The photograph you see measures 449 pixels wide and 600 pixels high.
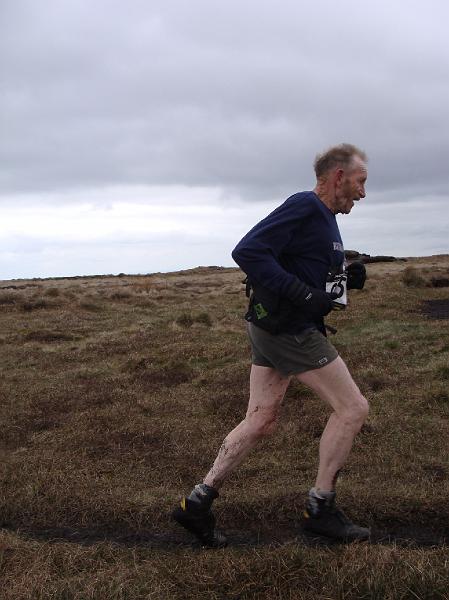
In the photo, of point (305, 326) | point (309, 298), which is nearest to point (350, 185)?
point (309, 298)

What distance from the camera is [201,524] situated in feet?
13.1

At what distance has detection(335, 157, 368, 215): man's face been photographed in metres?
4.04

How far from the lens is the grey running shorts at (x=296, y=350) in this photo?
153 inches

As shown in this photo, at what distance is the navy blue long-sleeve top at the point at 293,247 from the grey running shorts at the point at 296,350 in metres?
0.32

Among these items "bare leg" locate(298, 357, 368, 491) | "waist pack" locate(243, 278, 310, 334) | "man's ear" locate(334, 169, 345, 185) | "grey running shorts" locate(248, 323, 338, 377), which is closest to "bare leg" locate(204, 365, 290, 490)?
"grey running shorts" locate(248, 323, 338, 377)

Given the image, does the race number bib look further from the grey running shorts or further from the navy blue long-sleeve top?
the grey running shorts

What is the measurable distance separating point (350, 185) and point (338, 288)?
67cm

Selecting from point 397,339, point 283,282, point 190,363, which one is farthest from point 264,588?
point 397,339

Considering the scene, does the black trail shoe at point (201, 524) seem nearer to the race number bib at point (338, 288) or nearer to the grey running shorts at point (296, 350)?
the grey running shorts at point (296, 350)

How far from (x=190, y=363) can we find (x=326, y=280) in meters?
6.91

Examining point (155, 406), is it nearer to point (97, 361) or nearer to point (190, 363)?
point (190, 363)

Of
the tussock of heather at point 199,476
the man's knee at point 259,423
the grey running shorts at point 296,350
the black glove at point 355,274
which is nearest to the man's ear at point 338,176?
the black glove at point 355,274

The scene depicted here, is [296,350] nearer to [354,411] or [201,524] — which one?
[354,411]

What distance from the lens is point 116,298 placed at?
26.8 meters
